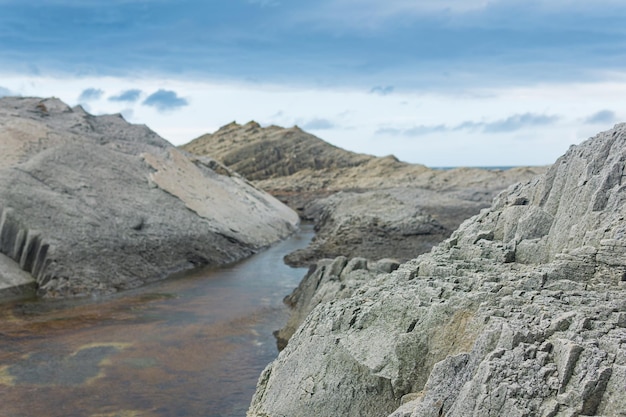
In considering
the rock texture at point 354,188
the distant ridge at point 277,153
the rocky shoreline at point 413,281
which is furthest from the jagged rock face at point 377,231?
the distant ridge at point 277,153

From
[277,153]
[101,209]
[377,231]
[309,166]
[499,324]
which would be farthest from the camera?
[277,153]

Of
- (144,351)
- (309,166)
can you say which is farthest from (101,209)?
(309,166)

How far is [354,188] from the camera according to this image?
57.7 metres

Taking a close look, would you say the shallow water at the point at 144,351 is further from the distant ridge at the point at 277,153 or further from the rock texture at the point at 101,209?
the distant ridge at the point at 277,153

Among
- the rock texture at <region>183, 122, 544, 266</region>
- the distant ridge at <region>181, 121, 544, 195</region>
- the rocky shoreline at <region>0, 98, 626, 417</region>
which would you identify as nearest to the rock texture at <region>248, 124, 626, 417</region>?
the rocky shoreline at <region>0, 98, 626, 417</region>

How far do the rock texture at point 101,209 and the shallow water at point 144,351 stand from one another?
5.78 ft

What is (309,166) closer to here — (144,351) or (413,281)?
(144,351)

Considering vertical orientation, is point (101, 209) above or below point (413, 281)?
above

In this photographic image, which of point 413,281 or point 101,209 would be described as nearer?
point 413,281

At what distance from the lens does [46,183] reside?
23.8m

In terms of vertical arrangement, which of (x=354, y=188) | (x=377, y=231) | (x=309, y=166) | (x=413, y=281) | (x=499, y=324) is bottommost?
(x=499, y=324)

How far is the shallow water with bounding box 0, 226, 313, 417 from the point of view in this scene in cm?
1165

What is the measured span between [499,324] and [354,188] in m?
50.4

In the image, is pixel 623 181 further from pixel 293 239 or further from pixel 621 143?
pixel 293 239
